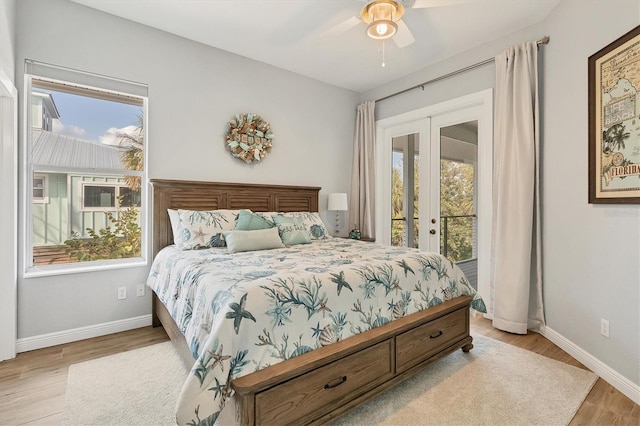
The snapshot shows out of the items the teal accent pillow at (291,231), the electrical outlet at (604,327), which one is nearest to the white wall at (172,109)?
the teal accent pillow at (291,231)

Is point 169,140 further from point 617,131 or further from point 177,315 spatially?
point 617,131

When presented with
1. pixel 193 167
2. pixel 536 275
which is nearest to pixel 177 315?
pixel 193 167

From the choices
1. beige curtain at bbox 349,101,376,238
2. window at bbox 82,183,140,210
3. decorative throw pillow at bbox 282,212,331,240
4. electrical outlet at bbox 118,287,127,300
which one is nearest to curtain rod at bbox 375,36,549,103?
beige curtain at bbox 349,101,376,238

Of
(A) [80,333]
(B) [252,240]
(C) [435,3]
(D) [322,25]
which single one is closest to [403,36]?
(C) [435,3]

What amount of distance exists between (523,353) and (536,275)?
0.80 meters

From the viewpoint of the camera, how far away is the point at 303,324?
161 centimetres

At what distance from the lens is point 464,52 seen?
3494 mm

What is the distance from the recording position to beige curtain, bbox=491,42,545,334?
2.87 meters

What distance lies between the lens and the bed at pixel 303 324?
1370 millimetres

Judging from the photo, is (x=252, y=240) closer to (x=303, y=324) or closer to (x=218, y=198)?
(x=218, y=198)

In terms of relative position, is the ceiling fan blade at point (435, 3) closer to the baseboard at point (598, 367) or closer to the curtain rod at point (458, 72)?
the curtain rod at point (458, 72)

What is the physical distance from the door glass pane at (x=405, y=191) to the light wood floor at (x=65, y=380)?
5.06 ft

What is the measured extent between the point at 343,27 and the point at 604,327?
3.24m

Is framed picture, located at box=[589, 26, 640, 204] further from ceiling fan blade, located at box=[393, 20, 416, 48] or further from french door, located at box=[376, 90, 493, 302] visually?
ceiling fan blade, located at box=[393, 20, 416, 48]
